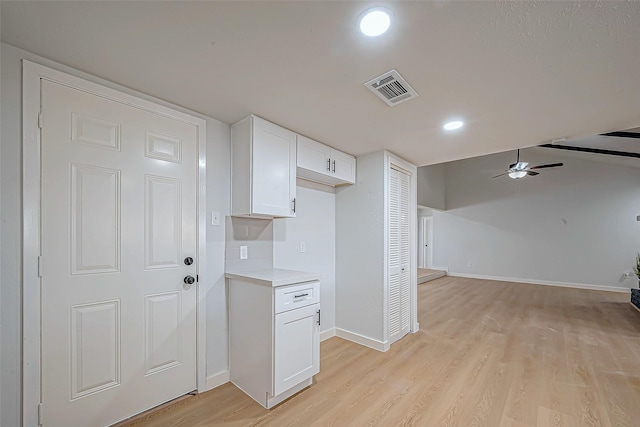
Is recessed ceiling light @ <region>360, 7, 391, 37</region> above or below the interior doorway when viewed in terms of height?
above

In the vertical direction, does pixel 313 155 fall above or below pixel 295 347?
above

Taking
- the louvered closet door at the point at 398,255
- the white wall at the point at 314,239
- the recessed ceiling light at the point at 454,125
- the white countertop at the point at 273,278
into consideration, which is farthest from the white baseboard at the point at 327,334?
the recessed ceiling light at the point at 454,125

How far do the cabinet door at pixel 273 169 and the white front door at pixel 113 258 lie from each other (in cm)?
51

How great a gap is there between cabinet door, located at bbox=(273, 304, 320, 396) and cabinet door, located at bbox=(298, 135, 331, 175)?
1.37m

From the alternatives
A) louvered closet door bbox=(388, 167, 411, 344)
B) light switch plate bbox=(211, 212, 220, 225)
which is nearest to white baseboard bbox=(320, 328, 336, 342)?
louvered closet door bbox=(388, 167, 411, 344)

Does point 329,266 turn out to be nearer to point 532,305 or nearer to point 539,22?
point 539,22

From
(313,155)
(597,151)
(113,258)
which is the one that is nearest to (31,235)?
(113,258)

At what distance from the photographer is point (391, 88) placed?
72.7 inches

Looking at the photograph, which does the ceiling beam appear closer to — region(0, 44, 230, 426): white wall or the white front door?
the white front door

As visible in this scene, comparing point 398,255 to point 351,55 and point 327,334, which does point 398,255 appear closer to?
point 327,334

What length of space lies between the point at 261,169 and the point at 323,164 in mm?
853

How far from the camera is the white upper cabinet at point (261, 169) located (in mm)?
2271

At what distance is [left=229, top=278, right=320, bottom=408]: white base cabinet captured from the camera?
203 centimetres

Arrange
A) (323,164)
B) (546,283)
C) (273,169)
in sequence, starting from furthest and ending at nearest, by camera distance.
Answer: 1. (546,283)
2. (323,164)
3. (273,169)
